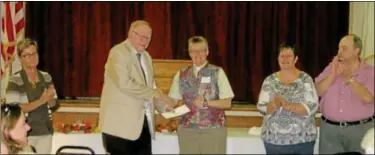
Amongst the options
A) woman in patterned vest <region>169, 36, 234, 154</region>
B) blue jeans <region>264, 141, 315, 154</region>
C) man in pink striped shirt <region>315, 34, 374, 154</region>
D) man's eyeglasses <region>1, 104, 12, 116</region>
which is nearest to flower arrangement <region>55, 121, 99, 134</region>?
woman in patterned vest <region>169, 36, 234, 154</region>

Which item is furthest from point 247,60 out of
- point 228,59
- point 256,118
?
point 256,118

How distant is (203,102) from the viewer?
3.40 meters

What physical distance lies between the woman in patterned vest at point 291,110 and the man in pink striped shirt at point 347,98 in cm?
10

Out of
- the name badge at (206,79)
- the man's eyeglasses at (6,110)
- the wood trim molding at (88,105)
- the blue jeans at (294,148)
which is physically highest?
the man's eyeglasses at (6,110)

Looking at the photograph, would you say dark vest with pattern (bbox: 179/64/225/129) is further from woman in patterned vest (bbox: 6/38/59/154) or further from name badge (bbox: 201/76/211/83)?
woman in patterned vest (bbox: 6/38/59/154)

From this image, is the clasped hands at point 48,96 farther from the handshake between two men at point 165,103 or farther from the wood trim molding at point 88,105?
the wood trim molding at point 88,105

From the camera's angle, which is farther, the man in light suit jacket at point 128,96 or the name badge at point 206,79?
the name badge at point 206,79

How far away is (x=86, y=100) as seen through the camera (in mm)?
6879

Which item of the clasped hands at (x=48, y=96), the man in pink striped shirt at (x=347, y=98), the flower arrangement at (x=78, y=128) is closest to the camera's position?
the man in pink striped shirt at (x=347, y=98)

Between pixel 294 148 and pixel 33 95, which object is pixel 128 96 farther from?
pixel 294 148

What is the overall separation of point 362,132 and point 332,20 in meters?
3.57

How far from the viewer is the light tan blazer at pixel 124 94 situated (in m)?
3.23

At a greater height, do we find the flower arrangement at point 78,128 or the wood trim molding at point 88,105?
the flower arrangement at point 78,128

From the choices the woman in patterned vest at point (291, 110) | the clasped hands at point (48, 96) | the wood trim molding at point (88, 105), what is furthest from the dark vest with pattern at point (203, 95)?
the wood trim molding at point (88, 105)
